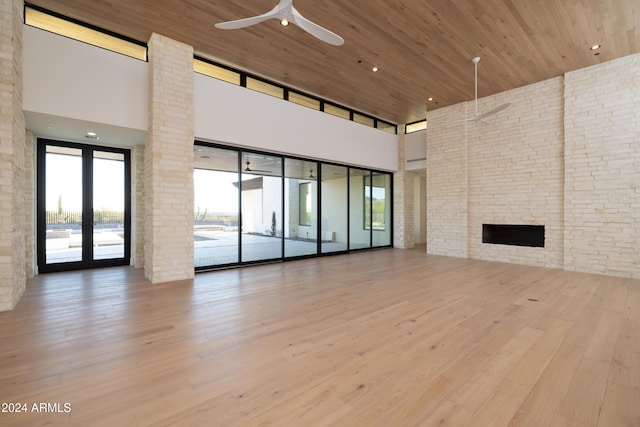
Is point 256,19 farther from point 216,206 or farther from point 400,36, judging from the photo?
point 216,206

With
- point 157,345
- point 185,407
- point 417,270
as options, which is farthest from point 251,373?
point 417,270

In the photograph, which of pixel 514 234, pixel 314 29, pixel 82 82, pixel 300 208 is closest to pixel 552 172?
pixel 514 234

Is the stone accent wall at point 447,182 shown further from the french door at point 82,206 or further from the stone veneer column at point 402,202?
the french door at point 82,206

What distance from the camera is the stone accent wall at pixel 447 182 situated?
7.96m

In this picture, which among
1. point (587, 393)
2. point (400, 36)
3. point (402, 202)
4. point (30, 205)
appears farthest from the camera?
point (402, 202)

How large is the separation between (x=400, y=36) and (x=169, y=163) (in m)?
4.70

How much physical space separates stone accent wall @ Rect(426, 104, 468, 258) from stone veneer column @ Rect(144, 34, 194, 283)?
6.74 metres

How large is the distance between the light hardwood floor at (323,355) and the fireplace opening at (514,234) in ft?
7.56

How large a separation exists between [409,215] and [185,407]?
358 inches

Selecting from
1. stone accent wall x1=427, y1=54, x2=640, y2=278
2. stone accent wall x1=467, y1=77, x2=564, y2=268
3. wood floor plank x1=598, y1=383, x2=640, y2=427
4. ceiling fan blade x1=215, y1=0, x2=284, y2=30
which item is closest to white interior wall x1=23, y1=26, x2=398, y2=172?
ceiling fan blade x1=215, y1=0, x2=284, y2=30

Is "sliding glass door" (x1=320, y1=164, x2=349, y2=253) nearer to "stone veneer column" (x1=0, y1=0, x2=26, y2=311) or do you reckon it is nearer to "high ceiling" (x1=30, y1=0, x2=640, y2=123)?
"high ceiling" (x1=30, y1=0, x2=640, y2=123)

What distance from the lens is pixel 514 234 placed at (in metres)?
7.17

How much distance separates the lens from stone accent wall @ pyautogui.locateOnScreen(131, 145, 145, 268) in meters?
6.39

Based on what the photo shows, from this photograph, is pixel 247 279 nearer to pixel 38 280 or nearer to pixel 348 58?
pixel 38 280
